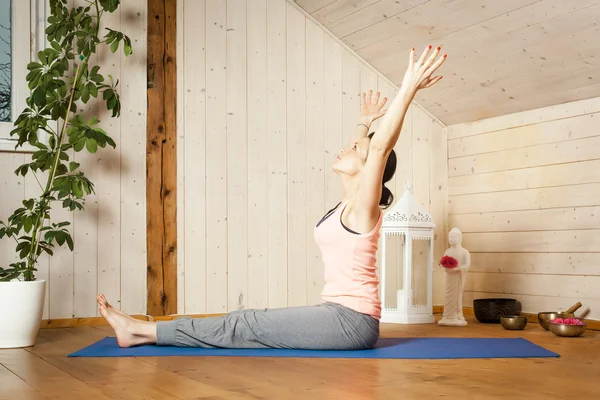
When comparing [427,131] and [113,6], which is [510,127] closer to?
[427,131]

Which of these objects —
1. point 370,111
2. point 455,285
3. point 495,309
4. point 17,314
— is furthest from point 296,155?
point 17,314

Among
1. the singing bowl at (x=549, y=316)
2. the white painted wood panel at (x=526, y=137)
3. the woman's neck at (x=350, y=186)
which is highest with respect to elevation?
the white painted wood panel at (x=526, y=137)

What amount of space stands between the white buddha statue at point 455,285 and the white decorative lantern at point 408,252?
14 cm

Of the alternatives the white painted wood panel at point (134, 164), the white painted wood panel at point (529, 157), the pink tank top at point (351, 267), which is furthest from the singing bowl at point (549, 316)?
the white painted wood panel at point (134, 164)

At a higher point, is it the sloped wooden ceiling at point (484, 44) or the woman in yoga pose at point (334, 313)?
the sloped wooden ceiling at point (484, 44)

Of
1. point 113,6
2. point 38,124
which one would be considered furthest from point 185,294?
point 113,6

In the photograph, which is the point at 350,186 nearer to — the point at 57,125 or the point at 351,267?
the point at 351,267

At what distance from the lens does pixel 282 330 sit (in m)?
3.03

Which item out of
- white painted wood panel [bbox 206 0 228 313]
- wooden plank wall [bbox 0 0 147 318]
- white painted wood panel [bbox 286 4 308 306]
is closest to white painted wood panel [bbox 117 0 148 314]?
wooden plank wall [bbox 0 0 147 318]

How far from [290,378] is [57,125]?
2.36m

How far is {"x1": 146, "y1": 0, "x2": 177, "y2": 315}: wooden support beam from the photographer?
4383 mm

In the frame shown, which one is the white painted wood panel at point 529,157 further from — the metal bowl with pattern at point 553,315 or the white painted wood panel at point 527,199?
the metal bowl with pattern at point 553,315

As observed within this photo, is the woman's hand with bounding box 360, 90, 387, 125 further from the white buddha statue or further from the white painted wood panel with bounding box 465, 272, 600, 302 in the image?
the white painted wood panel with bounding box 465, 272, 600, 302

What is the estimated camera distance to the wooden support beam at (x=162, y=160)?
4.38 metres
